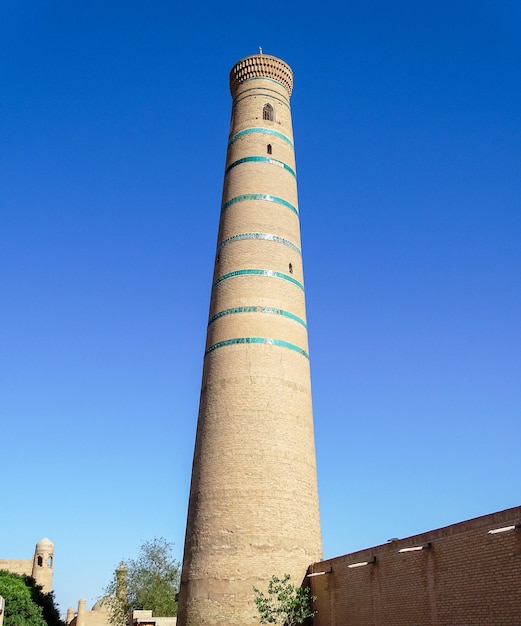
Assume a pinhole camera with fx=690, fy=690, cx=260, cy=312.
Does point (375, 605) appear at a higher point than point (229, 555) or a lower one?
lower

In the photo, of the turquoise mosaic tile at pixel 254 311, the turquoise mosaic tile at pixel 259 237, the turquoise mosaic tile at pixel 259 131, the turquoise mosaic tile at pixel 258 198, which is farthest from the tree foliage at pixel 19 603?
the turquoise mosaic tile at pixel 259 131

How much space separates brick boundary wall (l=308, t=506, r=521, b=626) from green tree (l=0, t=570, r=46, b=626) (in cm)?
962

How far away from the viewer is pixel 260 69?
17.0 m

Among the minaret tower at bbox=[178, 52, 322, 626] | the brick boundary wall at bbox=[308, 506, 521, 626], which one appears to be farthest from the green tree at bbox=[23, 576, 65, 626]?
the brick boundary wall at bbox=[308, 506, 521, 626]

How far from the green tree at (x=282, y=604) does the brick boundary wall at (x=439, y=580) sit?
514 mm

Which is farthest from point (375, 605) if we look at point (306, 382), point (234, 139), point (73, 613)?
point (73, 613)

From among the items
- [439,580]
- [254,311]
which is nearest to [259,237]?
[254,311]

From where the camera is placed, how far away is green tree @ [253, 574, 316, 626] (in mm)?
11641

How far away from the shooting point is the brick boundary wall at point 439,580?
305 inches

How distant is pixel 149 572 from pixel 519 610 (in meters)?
18.9

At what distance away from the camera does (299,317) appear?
14.7 meters

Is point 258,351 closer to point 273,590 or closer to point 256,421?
point 256,421

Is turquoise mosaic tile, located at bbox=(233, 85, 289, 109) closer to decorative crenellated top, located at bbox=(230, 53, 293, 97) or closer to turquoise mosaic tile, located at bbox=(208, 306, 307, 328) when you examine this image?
decorative crenellated top, located at bbox=(230, 53, 293, 97)

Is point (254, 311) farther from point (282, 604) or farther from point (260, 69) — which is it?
point (260, 69)
